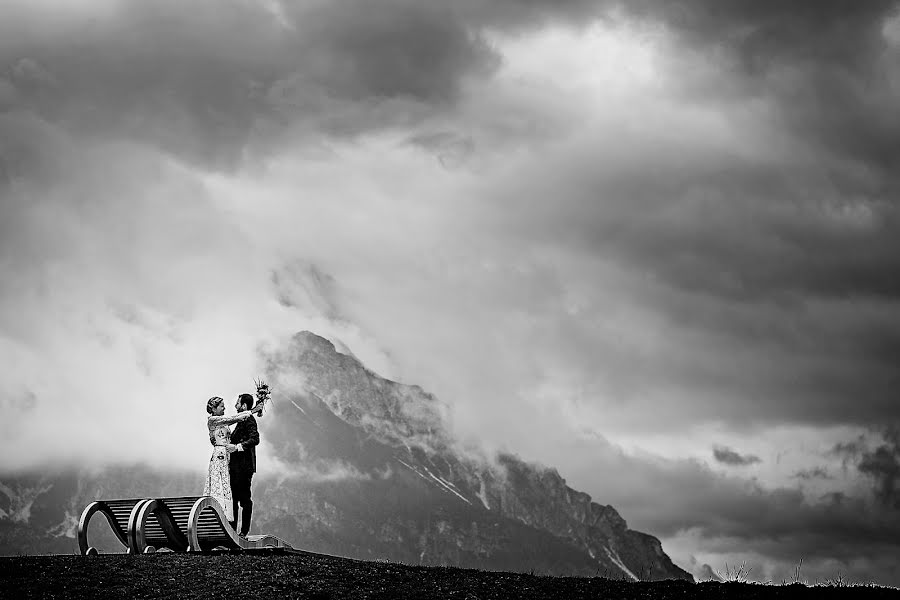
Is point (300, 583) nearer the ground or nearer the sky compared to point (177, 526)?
nearer the ground

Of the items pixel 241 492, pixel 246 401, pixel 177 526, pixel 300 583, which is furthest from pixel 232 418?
pixel 300 583

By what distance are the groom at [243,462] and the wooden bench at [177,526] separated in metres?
2.00

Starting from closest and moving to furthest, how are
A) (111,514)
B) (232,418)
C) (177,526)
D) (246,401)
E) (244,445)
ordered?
(177,526), (111,514), (232,418), (244,445), (246,401)

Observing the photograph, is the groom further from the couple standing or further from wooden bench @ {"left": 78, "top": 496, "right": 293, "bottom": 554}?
wooden bench @ {"left": 78, "top": 496, "right": 293, "bottom": 554}

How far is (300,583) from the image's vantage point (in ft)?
95.6

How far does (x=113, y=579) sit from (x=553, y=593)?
1074 cm

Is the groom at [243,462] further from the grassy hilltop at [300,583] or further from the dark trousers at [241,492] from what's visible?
the grassy hilltop at [300,583]

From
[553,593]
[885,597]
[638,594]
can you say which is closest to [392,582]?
[553,593]

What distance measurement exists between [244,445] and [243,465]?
61 cm

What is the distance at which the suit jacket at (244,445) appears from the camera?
119 feet

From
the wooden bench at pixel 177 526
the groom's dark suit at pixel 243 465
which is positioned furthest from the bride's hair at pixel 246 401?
the wooden bench at pixel 177 526

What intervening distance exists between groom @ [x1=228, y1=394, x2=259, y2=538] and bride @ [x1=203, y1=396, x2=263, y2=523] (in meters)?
0.17

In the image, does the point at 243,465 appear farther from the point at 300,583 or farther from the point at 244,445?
the point at 300,583

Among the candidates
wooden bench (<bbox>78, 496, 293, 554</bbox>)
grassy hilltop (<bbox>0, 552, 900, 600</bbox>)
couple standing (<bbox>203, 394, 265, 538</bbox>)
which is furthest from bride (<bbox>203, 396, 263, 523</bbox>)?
grassy hilltop (<bbox>0, 552, 900, 600</bbox>)
